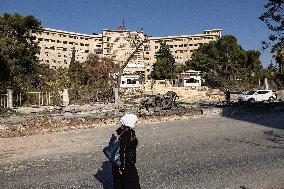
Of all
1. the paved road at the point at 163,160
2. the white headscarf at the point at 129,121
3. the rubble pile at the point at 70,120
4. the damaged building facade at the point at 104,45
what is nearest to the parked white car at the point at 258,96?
the rubble pile at the point at 70,120

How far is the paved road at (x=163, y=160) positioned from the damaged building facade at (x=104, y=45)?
90.3m

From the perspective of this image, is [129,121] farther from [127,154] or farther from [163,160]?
[163,160]

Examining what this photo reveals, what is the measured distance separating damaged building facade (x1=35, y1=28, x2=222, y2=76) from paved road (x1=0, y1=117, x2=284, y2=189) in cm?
9033

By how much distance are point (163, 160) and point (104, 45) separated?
110 meters

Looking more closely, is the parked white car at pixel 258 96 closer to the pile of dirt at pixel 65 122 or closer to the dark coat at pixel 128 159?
the pile of dirt at pixel 65 122

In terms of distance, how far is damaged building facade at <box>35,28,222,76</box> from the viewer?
111 metres

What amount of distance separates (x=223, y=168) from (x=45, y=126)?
11.5 m

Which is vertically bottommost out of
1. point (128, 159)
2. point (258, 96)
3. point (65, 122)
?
point (65, 122)

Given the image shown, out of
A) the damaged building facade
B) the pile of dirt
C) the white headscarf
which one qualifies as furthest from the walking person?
the damaged building facade

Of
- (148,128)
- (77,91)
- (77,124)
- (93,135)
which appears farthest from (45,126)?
(77,91)

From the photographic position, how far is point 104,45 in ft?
386

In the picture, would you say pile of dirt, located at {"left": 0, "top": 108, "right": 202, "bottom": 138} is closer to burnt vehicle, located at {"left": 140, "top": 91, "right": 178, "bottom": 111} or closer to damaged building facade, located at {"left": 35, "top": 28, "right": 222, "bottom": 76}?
burnt vehicle, located at {"left": 140, "top": 91, "right": 178, "bottom": 111}

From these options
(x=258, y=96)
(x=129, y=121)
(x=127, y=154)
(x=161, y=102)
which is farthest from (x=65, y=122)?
(x=258, y=96)

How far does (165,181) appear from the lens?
7531 mm
